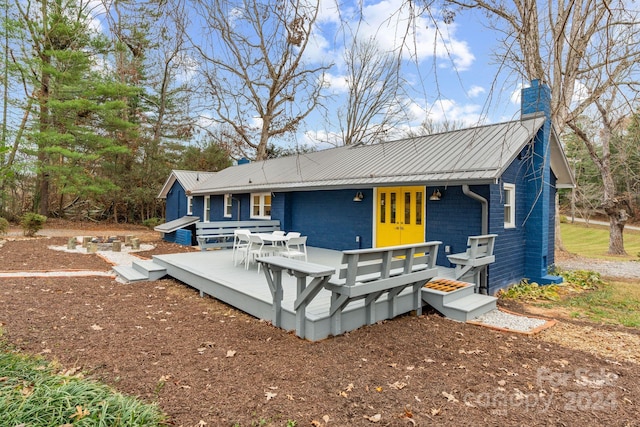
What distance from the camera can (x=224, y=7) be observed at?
2676 mm

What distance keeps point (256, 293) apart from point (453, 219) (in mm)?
4456

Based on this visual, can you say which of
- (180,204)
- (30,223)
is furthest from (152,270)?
(180,204)

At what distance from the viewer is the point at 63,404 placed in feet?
8.04

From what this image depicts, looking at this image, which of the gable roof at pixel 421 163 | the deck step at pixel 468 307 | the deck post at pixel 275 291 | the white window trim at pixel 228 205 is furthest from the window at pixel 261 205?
the deck step at pixel 468 307

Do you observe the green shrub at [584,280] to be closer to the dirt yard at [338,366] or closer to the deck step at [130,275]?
the dirt yard at [338,366]

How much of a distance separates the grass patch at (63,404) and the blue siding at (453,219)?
6289 mm

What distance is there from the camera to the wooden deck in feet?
14.7

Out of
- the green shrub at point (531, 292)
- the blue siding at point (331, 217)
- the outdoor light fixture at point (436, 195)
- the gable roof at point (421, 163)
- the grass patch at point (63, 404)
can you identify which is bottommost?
the green shrub at point (531, 292)

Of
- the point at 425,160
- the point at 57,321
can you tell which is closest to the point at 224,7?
the point at 57,321

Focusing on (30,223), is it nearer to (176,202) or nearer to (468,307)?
(176,202)

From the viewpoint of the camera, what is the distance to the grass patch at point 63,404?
2.29m

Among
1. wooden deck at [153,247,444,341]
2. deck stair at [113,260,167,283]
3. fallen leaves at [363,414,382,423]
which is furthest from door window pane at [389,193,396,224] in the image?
fallen leaves at [363,414,382,423]

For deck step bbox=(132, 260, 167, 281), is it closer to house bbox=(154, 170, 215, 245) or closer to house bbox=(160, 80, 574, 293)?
house bbox=(160, 80, 574, 293)

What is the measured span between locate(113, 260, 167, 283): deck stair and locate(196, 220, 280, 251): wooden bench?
5.90 ft
